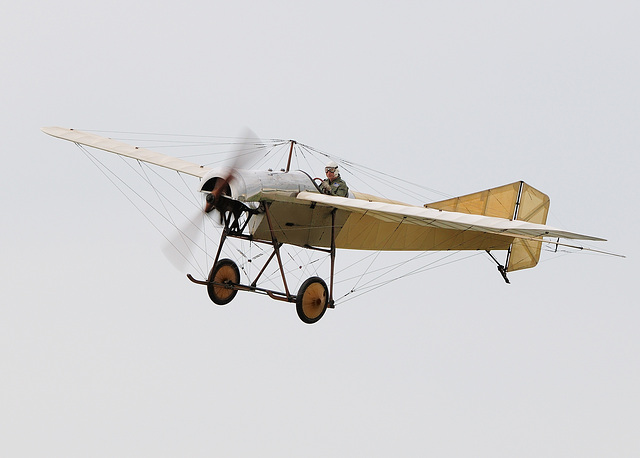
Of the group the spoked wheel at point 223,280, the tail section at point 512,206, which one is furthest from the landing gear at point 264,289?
the tail section at point 512,206

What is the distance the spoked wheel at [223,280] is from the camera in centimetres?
1756

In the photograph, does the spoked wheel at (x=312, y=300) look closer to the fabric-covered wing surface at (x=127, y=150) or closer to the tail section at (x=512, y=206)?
the fabric-covered wing surface at (x=127, y=150)

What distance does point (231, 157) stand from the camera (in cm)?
1662

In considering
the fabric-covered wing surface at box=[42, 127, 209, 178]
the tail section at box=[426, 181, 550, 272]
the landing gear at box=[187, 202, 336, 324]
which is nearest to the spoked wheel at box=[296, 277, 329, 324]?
the landing gear at box=[187, 202, 336, 324]

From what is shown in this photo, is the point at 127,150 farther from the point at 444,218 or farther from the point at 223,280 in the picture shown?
the point at 444,218

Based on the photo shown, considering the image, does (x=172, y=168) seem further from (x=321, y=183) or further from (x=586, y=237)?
(x=586, y=237)

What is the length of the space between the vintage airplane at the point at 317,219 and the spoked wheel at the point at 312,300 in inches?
0.7

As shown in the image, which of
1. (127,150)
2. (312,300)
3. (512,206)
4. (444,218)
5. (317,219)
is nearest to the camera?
(444,218)

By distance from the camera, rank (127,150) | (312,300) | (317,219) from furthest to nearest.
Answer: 1. (127,150)
2. (317,219)
3. (312,300)

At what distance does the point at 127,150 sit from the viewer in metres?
19.1

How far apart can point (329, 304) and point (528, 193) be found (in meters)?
5.81

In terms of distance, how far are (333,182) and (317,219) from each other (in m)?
0.80

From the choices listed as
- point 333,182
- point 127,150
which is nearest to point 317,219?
point 333,182

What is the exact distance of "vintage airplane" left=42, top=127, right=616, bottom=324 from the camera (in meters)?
16.4
